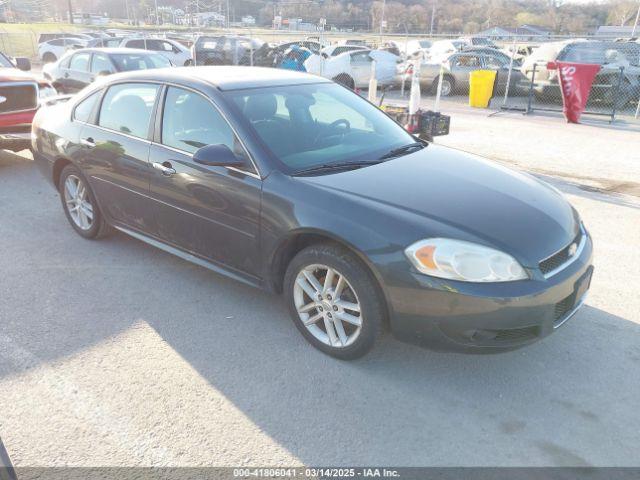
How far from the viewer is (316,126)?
375 cm

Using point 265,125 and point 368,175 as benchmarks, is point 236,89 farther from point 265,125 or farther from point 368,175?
point 368,175

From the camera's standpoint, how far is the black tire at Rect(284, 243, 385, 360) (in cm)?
288

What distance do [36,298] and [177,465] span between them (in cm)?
218

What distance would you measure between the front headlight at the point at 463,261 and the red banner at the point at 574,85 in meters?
10.9

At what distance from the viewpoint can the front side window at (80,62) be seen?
35.6 feet

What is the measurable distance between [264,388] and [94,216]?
2742 mm

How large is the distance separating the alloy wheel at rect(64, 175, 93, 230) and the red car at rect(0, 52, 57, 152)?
312 cm

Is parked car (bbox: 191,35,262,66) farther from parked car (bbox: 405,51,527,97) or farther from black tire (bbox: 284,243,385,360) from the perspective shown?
black tire (bbox: 284,243,385,360)

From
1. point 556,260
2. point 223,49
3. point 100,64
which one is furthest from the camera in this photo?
point 223,49

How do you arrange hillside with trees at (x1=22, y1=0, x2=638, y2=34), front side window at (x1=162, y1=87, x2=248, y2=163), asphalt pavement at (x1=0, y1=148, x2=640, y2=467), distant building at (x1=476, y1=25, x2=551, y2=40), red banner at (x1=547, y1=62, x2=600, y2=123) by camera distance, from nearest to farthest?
asphalt pavement at (x1=0, y1=148, x2=640, y2=467) → front side window at (x1=162, y1=87, x2=248, y2=163) → red banner at (x1=547, y1=62, x2=600, y2=123) → distant building at (x1=476, y1=25, x2=551, y2=40) → hillside with trees at (x1=22, y1=0, x2=638, y2=34)

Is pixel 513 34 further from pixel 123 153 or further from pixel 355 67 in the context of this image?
pixel 123 153

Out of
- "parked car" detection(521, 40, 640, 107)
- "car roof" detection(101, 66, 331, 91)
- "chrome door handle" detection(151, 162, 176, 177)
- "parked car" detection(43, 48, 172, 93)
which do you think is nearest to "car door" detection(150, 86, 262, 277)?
"chrome door handle" detection(151, 162, 176, 177)

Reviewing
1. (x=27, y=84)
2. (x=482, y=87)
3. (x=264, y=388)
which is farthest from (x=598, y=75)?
(x=264, y=388)

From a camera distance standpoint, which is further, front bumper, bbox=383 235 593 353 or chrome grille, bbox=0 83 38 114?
chrome grille, bbox=0 83 38 114
